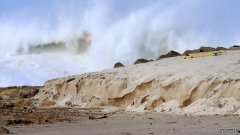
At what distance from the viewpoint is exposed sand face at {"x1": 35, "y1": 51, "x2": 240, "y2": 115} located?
698 inches

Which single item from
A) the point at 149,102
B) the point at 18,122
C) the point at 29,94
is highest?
the point at 29,94

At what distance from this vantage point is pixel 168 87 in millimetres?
20359

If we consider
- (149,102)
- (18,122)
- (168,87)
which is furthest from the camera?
(149,102)

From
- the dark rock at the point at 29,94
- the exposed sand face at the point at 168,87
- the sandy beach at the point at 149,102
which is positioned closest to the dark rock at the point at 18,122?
the sandy beach at the point at 149,102

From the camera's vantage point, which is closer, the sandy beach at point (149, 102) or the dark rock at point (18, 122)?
the sandy beach at point (149, 102)

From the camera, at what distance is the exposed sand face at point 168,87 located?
698 inches

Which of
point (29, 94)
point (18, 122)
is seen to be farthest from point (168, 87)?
point (29, 94)

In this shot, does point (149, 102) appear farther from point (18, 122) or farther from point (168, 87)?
point (18, 122)

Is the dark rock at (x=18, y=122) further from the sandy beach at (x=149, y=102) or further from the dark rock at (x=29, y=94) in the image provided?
the dark rock at (x=29, y=94)

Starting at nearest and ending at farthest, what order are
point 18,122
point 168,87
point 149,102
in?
point 18,122 → point 168,87 → point 149,102

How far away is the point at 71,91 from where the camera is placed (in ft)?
93.7

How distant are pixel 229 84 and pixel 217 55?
5.02 m

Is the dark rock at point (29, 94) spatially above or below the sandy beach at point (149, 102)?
above

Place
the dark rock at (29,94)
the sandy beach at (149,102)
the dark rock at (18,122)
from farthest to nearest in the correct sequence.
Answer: the dark rock at (29,94) → the dark rock at (18,122) → the sandy beach at (149,102)
